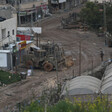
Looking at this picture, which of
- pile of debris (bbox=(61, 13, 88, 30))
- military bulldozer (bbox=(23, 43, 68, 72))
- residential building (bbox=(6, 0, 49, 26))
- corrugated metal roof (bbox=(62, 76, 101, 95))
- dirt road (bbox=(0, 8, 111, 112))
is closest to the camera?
corrugated metal roof (bbox=(62, 76, 101, 95))

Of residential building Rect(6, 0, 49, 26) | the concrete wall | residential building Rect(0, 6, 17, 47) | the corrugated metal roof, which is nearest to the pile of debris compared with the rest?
residential building Rect(6, 0, 49, 26)

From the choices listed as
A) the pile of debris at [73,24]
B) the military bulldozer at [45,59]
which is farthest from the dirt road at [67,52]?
the pile of debris at [73,24]

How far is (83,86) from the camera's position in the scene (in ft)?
56.9

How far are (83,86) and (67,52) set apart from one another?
13180 mm

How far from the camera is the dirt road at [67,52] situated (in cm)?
2023

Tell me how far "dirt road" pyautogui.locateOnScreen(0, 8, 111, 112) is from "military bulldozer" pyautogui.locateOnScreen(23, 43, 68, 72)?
17.7 inches

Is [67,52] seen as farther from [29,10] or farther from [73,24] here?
[29,10]

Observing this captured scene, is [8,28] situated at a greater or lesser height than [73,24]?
greater

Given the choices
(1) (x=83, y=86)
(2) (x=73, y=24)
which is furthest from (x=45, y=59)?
(2) (x=73, y=24)

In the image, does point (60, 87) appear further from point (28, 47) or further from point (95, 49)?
point (95, 49)

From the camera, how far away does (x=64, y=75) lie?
23.9 m

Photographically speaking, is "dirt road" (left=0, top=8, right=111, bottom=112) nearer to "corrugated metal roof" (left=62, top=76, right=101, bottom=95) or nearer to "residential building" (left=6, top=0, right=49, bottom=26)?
"residential building" (left=6, top=0, right=49, bottom=26)

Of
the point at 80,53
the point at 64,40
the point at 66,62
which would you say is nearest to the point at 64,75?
the point at 66,62

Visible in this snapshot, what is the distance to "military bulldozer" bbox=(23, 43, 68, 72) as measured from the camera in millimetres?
25062
